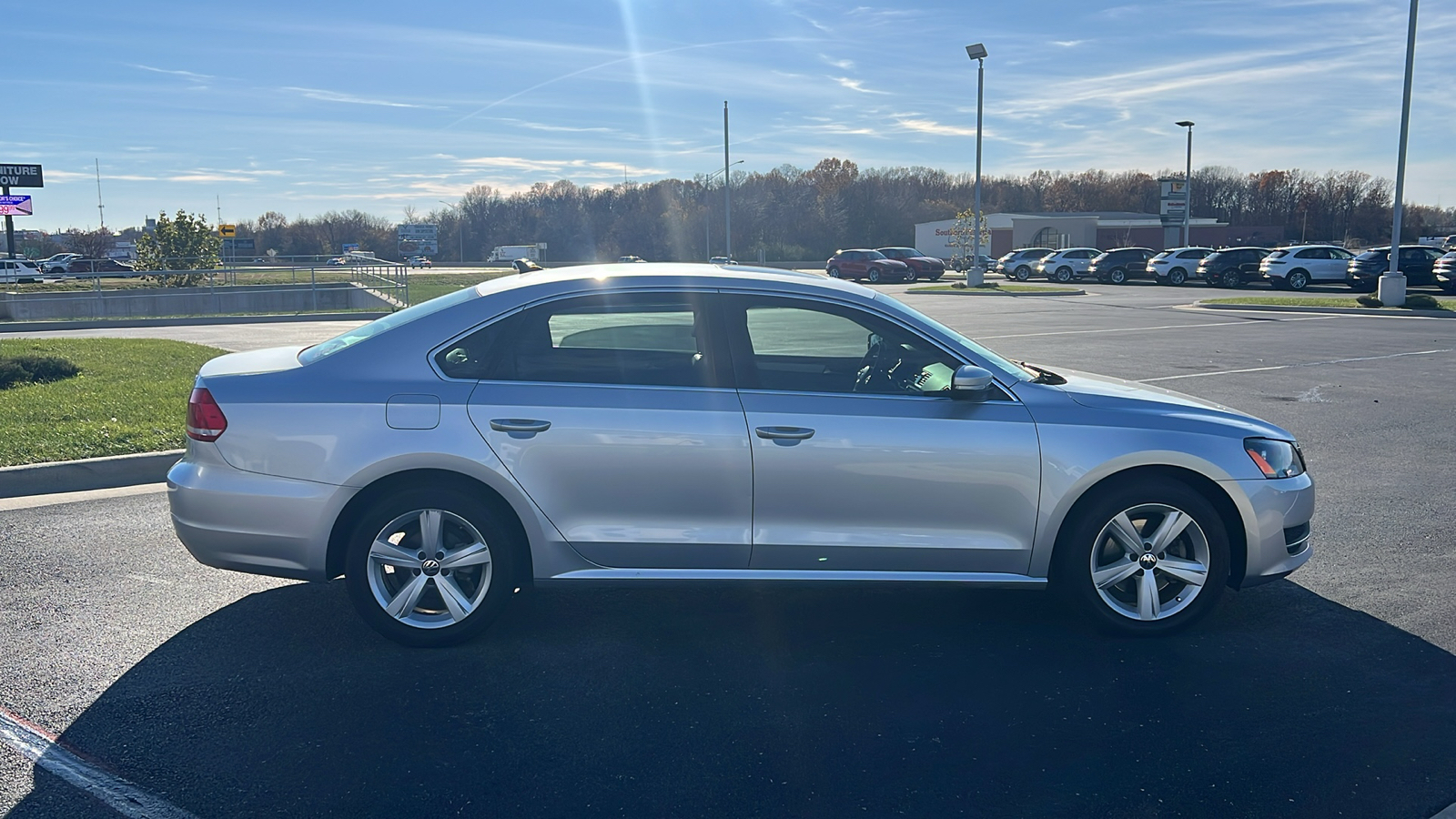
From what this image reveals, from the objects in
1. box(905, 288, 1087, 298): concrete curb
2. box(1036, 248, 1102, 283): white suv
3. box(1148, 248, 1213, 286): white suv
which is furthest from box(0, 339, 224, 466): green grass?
box(1036, 248, 1102, 283): white suv

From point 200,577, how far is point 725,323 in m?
3.14

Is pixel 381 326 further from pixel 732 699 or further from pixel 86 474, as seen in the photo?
pixel 86 474

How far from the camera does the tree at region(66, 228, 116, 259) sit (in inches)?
3231

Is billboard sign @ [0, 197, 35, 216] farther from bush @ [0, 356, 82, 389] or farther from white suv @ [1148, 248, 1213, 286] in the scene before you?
white suv @ [1148, 248, 1213, 286]

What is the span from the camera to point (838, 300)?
15.4 feet

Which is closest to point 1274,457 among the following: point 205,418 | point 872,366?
point 872,366

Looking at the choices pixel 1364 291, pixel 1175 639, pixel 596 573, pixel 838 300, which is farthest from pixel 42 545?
pixel 1364 291

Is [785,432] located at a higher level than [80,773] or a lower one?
higher

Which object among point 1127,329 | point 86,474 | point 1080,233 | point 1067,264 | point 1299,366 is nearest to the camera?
point 86,474

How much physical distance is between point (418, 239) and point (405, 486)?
332ft

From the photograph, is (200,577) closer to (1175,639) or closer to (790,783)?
(790,783)

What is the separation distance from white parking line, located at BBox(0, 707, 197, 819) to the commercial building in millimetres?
Result: 76991

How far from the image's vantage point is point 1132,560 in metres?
4.60

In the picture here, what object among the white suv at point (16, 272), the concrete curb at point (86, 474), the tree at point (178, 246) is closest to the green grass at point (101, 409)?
the concrete curb at point (86, 474)
